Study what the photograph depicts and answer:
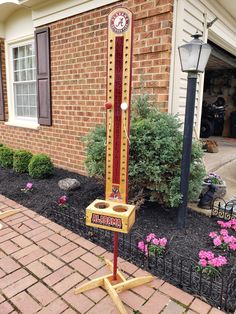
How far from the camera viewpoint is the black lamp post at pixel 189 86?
2336 mm

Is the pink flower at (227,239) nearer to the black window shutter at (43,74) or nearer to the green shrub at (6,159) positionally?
the black window shutter at (43,74)

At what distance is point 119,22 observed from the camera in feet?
4.84

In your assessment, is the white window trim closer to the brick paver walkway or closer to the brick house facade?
the brick house facade

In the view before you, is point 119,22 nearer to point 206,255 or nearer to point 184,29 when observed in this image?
point 206,255

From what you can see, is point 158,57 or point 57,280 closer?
point 57,280

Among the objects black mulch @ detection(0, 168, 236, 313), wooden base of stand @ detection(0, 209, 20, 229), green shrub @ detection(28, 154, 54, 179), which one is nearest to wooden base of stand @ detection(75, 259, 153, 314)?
black mulch @ detection(0, 168, 236, 313)

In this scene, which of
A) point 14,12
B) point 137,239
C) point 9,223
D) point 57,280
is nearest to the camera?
point 57,280

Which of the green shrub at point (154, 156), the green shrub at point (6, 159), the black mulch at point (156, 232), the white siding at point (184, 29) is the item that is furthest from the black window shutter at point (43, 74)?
the white siding at point (184, 29)

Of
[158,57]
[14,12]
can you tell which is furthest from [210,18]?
[14,12]

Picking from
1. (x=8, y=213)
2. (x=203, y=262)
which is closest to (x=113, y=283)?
(x=203, y=262)

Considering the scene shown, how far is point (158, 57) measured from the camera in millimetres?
3133

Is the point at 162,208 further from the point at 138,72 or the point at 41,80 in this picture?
the point at 41,80

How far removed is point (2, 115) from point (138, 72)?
383 cm

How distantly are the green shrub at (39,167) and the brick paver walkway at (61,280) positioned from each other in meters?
1.59
